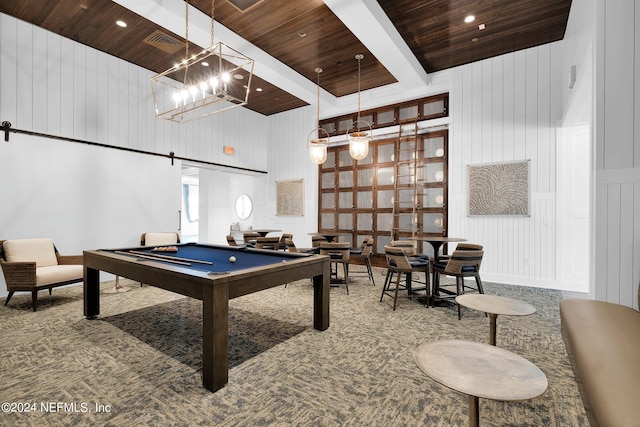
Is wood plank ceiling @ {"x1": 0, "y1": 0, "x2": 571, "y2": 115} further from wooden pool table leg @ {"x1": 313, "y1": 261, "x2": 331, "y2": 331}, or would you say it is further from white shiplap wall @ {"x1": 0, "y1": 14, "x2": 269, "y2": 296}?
wooden pool table leg @ {"x1": 313, "y1": 261, "x2": 331, "y2": 331}

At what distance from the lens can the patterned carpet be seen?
1.86 meters

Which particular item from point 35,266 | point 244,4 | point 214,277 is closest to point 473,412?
point 214,277

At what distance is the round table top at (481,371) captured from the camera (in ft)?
3.83

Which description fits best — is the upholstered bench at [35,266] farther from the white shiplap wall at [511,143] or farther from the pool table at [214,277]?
the white shiplap wall at [511,143]

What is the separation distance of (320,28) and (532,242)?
5135 millimetres

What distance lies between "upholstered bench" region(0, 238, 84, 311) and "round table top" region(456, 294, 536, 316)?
476 cm

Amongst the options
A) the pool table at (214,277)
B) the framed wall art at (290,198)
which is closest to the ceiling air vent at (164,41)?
the pool table at (214,277)

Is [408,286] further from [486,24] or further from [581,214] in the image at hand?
[486,24]

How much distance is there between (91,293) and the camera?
3.56 metres

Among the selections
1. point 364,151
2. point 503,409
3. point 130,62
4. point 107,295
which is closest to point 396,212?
point 364,151

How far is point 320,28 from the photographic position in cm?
480

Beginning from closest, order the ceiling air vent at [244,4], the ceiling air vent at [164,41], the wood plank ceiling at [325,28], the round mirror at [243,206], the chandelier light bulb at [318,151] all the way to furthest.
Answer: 1. the ceiling air vent at [244,4]
2. the wood plank ceiling at [325,28]
3. the ceiling air vent at [164,41]
4. the chandelier light bulb at [318,151]
5. the round mirror at [243,206]

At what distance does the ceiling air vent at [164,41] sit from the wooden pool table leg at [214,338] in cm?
468

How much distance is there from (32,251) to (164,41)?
3823 millimetres
